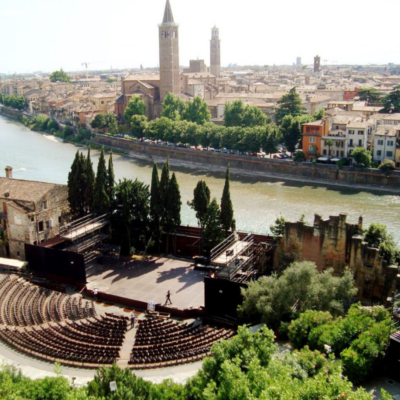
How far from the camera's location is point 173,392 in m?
15.2

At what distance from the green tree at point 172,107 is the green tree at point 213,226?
4847 cm

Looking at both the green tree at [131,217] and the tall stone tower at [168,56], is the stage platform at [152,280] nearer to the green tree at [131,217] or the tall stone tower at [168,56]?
the green tree at [131,217]

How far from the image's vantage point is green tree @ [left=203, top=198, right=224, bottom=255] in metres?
29.4

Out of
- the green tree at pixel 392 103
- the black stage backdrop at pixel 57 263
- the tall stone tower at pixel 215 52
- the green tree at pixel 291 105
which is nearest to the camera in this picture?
the black stage backdrop at pixel 57 263

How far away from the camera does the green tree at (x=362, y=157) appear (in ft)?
175

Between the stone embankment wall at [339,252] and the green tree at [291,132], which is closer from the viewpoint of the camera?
the stone embankment wall at [339,252]

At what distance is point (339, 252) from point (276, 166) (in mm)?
34570

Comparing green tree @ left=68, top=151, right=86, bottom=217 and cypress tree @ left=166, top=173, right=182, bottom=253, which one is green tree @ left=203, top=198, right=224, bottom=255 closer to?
cypress tree @ left=166, top=173, right=182, bottom=253

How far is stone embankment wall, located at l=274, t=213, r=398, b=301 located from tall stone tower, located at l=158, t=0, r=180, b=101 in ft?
217

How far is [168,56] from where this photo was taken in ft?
294

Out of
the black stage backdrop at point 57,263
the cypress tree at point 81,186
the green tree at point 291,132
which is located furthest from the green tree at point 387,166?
the black stage backdrop at point 57,263

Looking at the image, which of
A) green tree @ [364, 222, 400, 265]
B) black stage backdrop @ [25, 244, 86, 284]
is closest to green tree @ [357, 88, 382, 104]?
green tree @ [364, 222, 400, 265]

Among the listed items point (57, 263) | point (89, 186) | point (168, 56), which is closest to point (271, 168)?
point (89, 186)

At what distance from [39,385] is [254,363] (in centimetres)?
607
